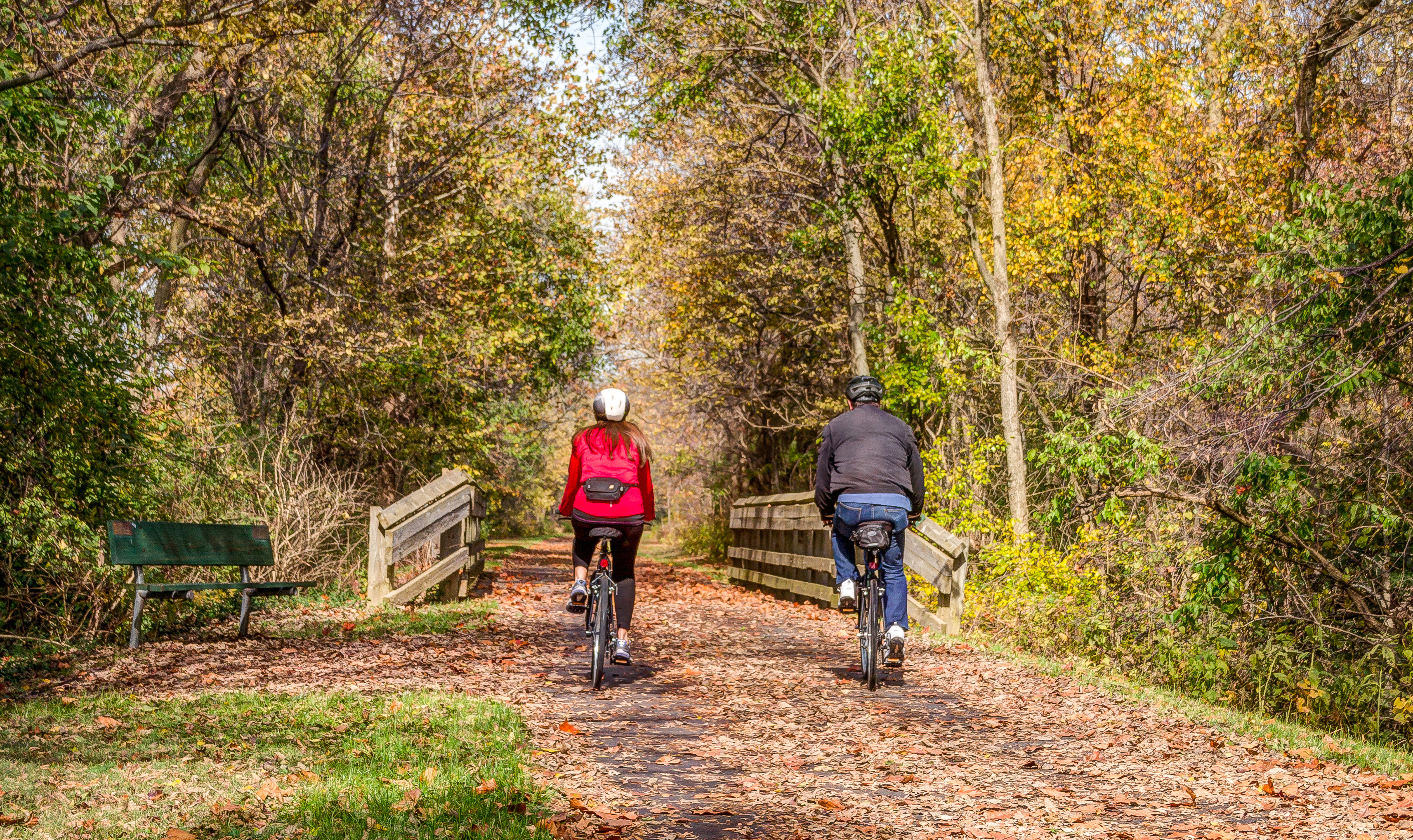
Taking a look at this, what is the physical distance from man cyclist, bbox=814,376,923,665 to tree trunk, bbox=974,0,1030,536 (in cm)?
647

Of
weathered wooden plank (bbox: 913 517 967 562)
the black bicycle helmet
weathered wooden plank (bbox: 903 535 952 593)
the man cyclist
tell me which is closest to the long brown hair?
the man cyclist

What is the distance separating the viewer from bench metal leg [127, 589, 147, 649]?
890 cm

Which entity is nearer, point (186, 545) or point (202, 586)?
point (202, 586)

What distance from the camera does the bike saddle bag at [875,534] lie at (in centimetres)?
809

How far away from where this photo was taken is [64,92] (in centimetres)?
962

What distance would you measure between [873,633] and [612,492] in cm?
211

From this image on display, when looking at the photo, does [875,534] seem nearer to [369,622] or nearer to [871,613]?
[871,613]

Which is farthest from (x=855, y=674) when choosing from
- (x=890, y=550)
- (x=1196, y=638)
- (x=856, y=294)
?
(x=856, y=294)

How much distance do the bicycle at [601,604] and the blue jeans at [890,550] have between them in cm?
167

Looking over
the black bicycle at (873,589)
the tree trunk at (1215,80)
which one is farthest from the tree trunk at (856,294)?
the black bicycle at (873,589)

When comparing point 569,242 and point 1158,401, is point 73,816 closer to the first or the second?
point 1158,401

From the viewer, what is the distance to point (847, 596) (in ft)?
27.2

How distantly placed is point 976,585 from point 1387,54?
967 centimetres

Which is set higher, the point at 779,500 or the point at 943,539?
the point at 779,500
